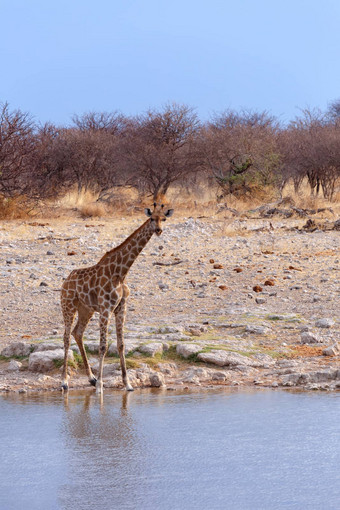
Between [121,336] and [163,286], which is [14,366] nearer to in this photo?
A: [121,336]

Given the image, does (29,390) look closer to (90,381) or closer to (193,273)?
(90,381)

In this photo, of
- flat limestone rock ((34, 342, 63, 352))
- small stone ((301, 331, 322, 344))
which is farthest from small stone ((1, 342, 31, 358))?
small stone ((301, 331, 322, 344))

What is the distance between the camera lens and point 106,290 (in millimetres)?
7898

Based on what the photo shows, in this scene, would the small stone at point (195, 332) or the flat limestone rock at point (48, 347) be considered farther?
the small stone at point (195, 332)

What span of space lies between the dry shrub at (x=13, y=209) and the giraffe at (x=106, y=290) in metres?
13.7

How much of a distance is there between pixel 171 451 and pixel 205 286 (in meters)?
7.19

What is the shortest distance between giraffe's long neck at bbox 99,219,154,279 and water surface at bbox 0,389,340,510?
4.21ft

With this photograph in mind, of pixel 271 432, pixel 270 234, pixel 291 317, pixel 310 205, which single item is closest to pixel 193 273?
pixel 291 317

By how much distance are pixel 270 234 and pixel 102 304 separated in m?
10.9

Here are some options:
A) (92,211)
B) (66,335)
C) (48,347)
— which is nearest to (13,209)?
(92,211)

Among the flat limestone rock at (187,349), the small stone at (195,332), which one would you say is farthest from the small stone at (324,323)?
the flat limestone rock at (187,349)

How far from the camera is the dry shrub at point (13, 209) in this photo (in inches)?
848

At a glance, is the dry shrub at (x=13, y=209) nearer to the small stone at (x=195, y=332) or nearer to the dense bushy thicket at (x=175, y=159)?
the dense bushy thicket at (x=175, y=159)

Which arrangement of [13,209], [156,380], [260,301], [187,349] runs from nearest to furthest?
[156,380] → [187,349] → [260,301] → [13,209]
